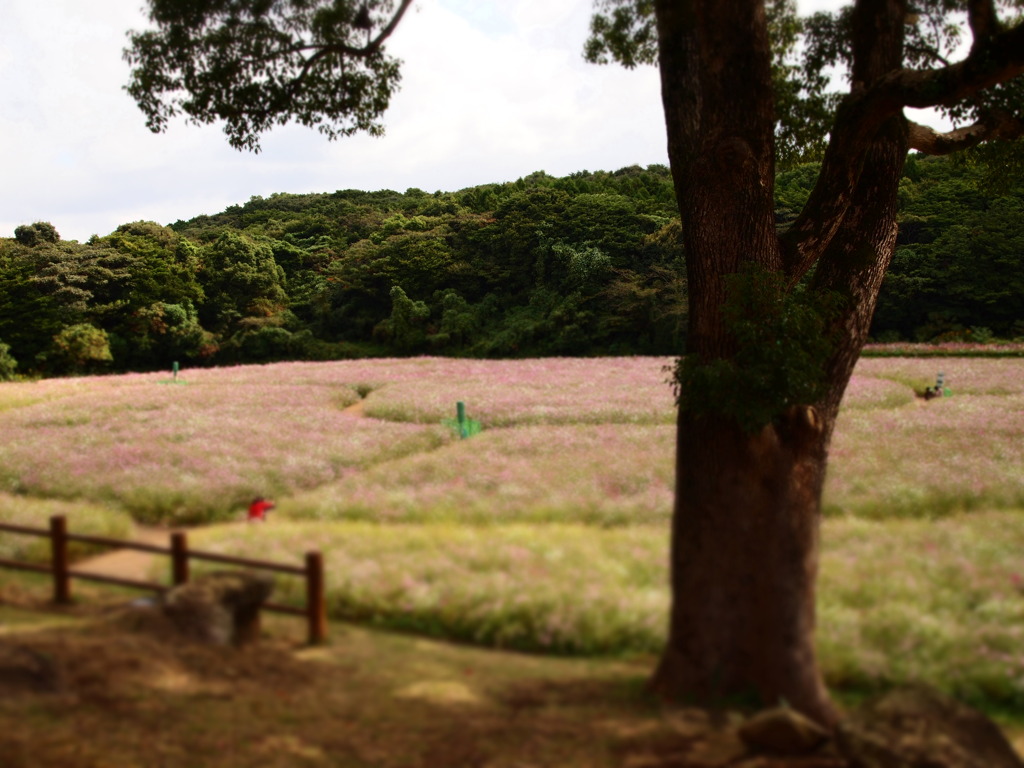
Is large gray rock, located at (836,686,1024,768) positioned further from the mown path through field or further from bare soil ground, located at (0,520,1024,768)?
the mown path through field

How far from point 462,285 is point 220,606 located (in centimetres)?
4763

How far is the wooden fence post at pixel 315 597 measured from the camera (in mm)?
8016

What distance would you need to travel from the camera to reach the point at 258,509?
12875mm

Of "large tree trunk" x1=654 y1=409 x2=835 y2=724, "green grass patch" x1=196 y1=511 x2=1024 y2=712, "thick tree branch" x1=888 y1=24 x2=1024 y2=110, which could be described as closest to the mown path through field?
"green grass patch" x1=196 y1=511 x2=1024 y2=712

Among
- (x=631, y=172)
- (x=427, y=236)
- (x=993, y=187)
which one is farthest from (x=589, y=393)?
(x=631, y=172)

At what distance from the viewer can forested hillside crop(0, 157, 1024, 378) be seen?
152 ft

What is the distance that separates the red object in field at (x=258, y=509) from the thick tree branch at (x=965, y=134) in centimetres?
1079

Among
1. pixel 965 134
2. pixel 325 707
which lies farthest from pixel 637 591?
pixel 965 134

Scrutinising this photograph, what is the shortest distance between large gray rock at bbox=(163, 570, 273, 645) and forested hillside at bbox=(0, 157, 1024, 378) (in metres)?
39.2

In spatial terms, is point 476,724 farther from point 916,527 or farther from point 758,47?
point 916,527

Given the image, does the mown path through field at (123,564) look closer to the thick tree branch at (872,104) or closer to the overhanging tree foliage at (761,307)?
the overhanging tree foliage at (761,307)

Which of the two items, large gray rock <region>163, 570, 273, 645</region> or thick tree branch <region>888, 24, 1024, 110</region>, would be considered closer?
thick tree branch <region>888, 24, 1024, 110</region>

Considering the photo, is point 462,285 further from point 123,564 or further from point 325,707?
point 325,707

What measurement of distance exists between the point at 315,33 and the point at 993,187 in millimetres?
11307
